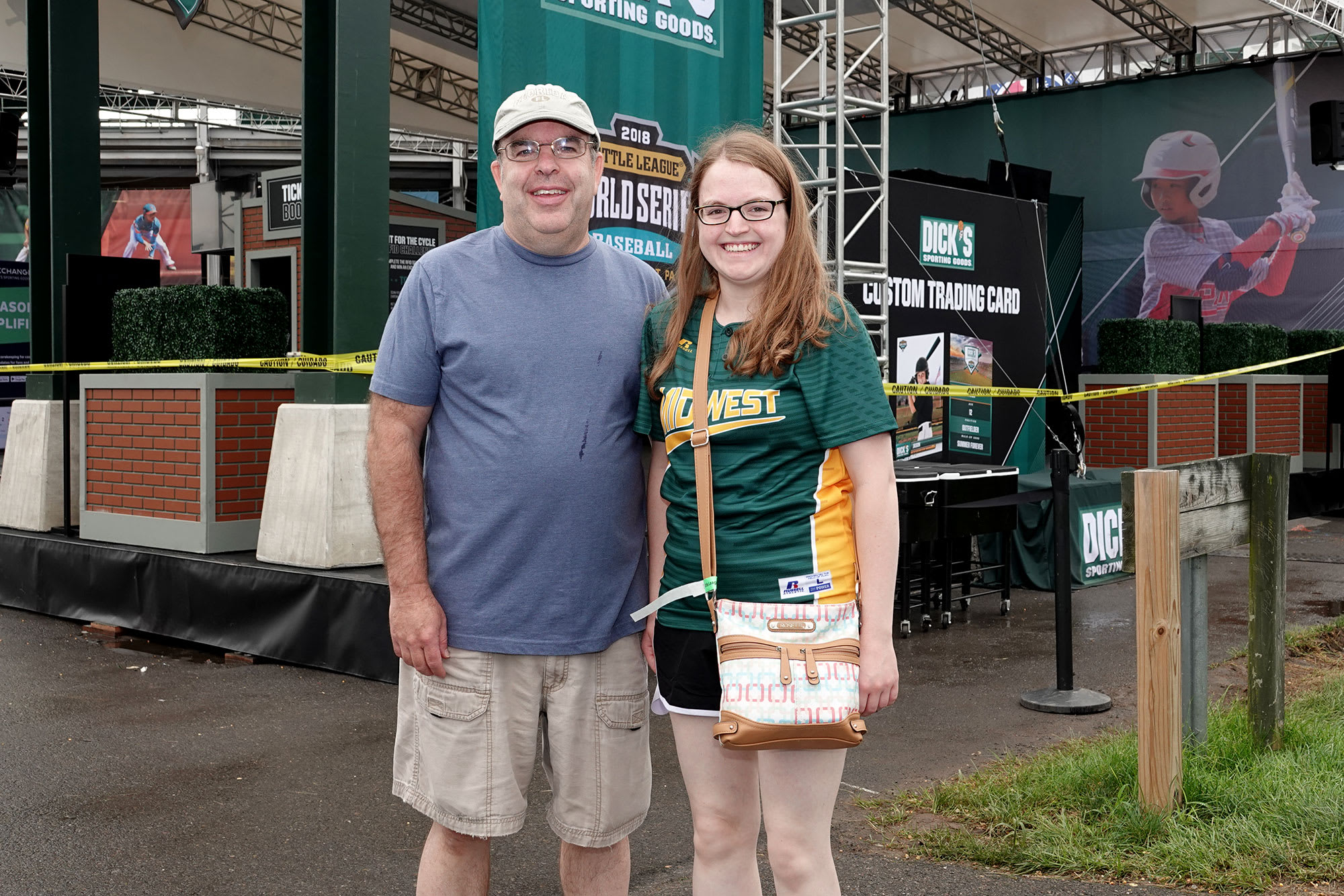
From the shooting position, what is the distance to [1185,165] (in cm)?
2059

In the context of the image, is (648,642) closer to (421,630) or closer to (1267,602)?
(421,630)

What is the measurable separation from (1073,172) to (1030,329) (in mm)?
10408

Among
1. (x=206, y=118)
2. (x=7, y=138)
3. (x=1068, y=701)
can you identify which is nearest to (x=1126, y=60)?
(x=7, y=138)

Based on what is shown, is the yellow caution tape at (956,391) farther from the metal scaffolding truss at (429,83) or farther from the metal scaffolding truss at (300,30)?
the metal scaffolding truss at (429,83)

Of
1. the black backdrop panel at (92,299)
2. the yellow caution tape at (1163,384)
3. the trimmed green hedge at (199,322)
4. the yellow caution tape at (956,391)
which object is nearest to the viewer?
the trimmed green hedge at (199,322)

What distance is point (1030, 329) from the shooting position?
1281 centimetres

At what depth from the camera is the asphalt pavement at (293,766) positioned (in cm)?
352

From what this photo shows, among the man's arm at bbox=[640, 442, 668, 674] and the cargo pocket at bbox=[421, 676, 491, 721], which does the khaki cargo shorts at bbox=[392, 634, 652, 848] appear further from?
the man's arm at bbox=[640, 442, 668, 674]

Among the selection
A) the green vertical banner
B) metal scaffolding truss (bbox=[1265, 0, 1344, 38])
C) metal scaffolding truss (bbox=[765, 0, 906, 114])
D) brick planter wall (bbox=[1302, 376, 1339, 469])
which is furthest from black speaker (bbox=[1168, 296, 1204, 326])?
metal scaffolding truss (bbox=[765, 0, 906, 114])

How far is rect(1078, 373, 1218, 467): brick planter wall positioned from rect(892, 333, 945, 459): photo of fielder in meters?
2.23

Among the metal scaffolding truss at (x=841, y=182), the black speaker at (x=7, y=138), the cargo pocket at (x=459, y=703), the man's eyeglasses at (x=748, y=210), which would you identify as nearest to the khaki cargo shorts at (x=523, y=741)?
the cargo pocket at (x=459, y=703)

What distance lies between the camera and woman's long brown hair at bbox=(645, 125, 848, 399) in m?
2.26

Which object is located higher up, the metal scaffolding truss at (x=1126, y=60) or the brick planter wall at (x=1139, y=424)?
the metal scaffolding truss at (x=1126, y=60)

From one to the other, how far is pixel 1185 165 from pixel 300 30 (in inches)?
602
